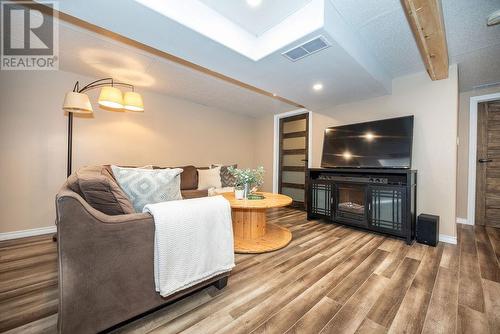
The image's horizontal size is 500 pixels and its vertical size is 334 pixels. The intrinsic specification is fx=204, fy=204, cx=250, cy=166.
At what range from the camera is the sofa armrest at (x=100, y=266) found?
0.97 metres

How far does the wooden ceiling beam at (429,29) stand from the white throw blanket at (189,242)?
2.06 meters

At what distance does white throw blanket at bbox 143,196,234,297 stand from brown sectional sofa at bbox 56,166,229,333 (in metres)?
0.06

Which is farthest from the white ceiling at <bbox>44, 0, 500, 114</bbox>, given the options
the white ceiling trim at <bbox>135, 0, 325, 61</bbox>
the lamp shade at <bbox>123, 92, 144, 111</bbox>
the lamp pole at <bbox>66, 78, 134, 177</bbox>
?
the lamp pole at <bbox>66, 78, 134, 177</bbox>

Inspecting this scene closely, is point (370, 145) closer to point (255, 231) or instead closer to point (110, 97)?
point (255, 231)

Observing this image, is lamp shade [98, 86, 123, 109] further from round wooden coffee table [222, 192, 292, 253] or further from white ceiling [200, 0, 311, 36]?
round wooden coffee table [222, 192, 292, 253]

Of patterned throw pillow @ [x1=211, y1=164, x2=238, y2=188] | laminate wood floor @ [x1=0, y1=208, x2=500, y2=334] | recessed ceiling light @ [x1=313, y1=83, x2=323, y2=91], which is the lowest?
laminate wood floor @ [x1=0, y1=208, x2=500, y2=334]

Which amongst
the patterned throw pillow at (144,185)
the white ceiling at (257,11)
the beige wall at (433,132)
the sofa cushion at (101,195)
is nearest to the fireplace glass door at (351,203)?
the beige wall at (433,132)

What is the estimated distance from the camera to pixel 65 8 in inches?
61.0

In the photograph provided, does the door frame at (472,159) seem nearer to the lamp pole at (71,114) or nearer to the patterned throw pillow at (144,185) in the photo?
the patterned throw pillow at (144,185)

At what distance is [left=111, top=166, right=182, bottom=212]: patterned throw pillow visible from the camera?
5.30ft

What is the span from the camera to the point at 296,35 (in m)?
1.82

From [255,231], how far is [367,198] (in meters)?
1.64

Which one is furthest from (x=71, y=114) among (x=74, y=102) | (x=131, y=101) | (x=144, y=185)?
(x=144, y=185)

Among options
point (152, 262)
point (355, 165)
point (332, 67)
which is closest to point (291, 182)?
point (355, 165)
